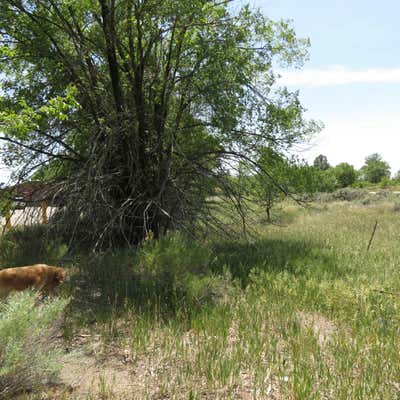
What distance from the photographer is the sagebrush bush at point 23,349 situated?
9.57ft

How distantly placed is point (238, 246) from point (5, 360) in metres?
7.40

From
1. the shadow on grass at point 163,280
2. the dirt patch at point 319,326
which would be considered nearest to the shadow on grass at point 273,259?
the shadow on grass at point 163,280

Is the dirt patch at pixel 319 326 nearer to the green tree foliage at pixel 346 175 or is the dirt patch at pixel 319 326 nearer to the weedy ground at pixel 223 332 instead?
the weedy ground at pixel 223 332

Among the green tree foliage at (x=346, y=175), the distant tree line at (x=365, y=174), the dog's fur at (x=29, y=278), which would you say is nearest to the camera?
the dog's fur at (x=29, y=278)

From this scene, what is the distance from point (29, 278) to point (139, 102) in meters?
5.41

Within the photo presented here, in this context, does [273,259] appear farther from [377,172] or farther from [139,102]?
[377,172]

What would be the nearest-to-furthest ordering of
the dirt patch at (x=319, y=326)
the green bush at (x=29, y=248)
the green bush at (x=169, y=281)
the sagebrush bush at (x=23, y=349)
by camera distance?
the sagebrush bush at (x=23, y=349) < the dirt patch at (x=319, y=326) < the green bush at (x=169, y=281) < the green bush at (x=29, y=248)

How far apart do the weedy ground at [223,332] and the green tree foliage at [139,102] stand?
189 cm

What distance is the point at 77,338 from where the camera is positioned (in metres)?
4.38

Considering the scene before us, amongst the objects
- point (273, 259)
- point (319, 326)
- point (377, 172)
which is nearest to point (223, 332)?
point (319, 326)

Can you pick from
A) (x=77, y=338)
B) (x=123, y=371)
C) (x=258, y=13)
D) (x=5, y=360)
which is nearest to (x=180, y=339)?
(x=123, y=371)

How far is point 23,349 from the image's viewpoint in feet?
10.2

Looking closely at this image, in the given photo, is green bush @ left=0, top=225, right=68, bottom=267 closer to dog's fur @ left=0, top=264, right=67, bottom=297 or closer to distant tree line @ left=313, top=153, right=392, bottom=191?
dog's fur @ left=0, top=264, right=67, bottom=297

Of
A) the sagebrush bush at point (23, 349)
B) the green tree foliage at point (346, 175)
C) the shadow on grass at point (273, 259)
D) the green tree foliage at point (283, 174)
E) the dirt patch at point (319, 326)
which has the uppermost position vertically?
the green tree foliage at point (346, 175)
